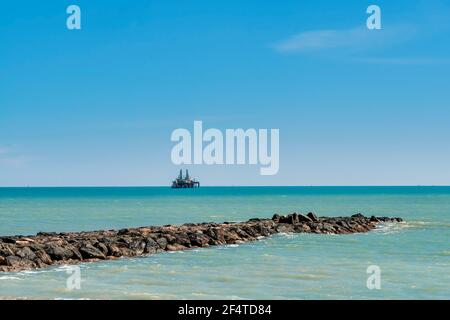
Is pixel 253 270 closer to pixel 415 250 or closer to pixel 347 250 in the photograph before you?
pixel 347 250

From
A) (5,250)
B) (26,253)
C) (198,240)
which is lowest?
(198,240)

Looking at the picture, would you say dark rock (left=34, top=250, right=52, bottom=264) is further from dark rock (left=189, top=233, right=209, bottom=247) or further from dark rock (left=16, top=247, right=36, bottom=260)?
dark rock (left=189, top=233, right=209, bottom=247)

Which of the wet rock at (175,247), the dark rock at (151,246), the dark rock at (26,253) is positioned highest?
the dark rock at (26,253)

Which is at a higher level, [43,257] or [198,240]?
[43,257]

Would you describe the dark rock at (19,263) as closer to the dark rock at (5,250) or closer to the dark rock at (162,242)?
the dark rock at (5,250)

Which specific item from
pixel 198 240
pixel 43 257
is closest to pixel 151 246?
pixel 198 240

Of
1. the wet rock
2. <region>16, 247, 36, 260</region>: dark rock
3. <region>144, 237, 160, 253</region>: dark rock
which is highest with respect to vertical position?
<region>16, 247, 36, 260</region>: dark rock

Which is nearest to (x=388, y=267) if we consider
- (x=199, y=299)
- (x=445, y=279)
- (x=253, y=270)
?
(x=445, y=279)

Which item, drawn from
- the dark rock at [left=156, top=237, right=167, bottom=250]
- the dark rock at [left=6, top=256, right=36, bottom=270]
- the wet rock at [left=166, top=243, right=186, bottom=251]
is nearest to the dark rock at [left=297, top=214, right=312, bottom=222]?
the wet rock at [left=166, top=243, right=186, bottom=251]

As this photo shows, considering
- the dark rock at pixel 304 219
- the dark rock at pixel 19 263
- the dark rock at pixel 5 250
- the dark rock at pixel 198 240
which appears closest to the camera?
the dark rock at pixel 19 263

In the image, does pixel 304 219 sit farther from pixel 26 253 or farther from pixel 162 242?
pixel 26 253

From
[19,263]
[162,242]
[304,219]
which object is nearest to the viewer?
[19,263]

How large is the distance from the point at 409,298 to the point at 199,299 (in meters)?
6.65

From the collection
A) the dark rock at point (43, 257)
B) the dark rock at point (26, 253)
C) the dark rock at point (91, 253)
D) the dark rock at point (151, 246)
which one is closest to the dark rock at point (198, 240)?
the dark rock at point (151, 246)
